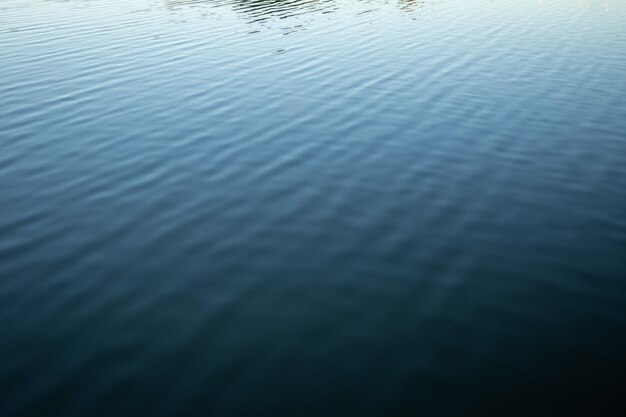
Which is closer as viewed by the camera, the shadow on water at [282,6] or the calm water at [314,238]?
the calm water at [314,238]

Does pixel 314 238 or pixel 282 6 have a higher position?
pixel 314 238

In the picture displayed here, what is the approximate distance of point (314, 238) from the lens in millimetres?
11500

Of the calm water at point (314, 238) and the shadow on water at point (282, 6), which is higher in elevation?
the calm water at point (314, 238)

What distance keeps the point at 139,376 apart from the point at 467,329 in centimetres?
491

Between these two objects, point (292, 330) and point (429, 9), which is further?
point (429, 9)

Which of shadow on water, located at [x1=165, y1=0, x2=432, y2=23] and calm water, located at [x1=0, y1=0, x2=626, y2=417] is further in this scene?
shadow on water, located at [x1=165, y1=0, x2=432, y2=23]

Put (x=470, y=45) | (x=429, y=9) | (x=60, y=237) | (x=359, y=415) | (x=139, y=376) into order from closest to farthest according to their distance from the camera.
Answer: (x=359, y=415)
(x=139, y=376)
(x=60, y=237)
(x=470, y=45)
(x=429, y=9)

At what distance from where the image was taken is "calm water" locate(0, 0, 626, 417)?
8.01 metres

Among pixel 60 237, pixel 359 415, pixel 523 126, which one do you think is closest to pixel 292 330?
pixel 359 415

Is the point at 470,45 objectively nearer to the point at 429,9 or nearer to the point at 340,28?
the point at 340,28

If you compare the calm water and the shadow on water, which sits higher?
the calm water

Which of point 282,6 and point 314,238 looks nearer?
point 314,238

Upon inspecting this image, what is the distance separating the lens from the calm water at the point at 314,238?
26.3ft

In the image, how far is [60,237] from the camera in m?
11.7
